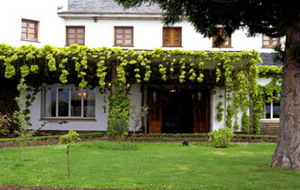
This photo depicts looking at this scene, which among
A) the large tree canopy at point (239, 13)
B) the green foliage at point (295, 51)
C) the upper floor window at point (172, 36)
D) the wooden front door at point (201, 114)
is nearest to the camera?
the green foliage at point (295, 51)

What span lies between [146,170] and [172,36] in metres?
15.5

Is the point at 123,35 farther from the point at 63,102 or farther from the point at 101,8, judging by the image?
the point at 63,102

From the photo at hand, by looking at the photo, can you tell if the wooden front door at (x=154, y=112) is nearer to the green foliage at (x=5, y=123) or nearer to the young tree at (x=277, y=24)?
the green foliage at (x=5, y=123)

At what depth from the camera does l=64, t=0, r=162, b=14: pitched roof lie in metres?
23.4

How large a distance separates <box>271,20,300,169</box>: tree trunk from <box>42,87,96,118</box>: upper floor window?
13.9 meters

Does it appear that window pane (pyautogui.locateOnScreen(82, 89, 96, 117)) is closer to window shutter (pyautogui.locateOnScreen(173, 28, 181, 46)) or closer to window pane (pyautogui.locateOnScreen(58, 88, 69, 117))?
window pane (pyautogui.locateOnScreen(58, 88, 69, 117))

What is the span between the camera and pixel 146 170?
9.45 m

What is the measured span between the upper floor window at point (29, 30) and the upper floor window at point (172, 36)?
306 inches

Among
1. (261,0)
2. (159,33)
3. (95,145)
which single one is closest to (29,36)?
(159,33)

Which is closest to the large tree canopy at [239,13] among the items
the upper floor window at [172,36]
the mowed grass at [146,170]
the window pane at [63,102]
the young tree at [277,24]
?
the young tree at [277,24]

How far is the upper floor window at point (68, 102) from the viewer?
22.1m

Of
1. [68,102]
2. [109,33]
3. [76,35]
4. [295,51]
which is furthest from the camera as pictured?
[76,35]

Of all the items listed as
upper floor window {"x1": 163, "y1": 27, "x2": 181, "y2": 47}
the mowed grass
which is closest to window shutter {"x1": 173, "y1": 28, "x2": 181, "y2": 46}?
upper floor window {"x1": 163, "y1": 27, "x2": 181, "y2": 47}

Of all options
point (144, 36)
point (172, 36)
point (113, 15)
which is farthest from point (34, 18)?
point (172, 36)
